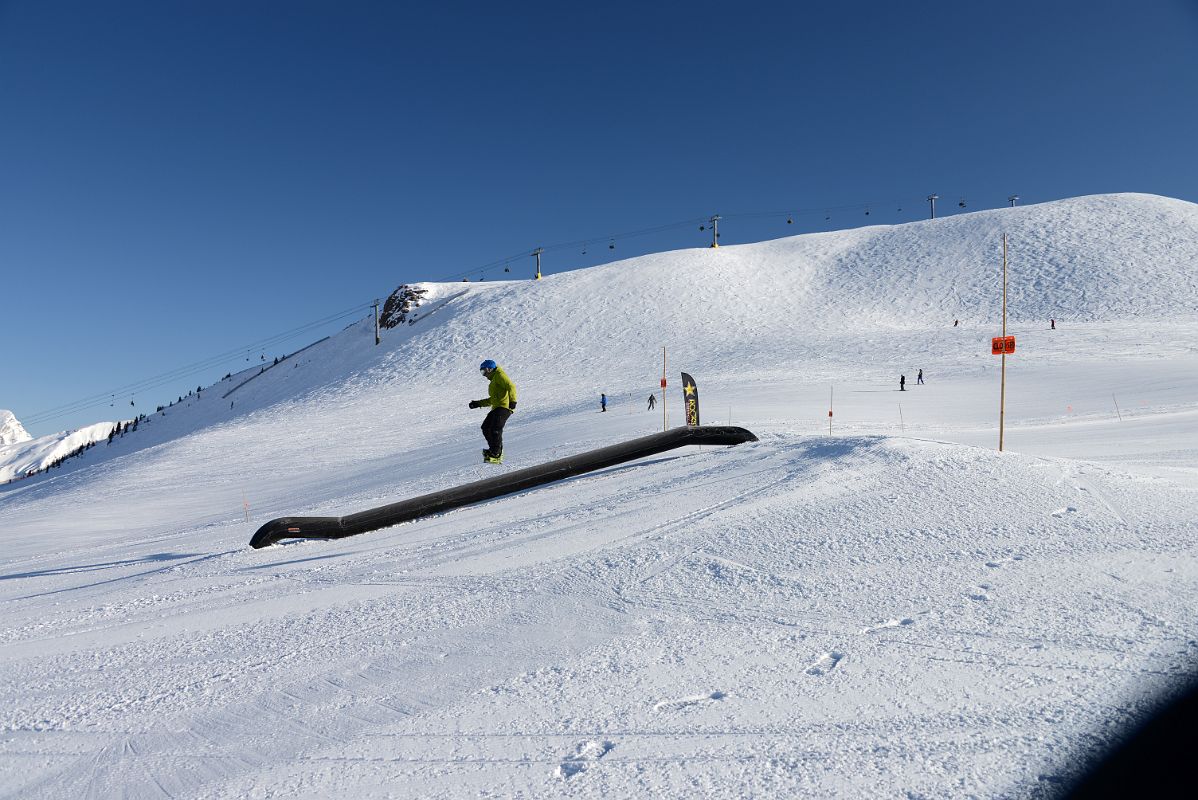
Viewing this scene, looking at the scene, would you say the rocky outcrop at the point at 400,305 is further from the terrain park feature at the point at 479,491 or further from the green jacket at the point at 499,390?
the terrain park feature at the point at 479,491

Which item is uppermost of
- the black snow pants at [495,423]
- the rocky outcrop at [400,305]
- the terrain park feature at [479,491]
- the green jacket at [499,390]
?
the rocky outcrop at [400,305]

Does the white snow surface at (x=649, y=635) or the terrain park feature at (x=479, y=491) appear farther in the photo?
the terrain park feature at (x=479, y=491)

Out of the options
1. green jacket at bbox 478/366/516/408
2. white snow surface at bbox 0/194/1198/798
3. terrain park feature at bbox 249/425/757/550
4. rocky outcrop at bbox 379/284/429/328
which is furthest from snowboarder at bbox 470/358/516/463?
rocky outcrop at bbox 379/284/429/328

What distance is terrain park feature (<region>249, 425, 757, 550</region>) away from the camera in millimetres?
7113

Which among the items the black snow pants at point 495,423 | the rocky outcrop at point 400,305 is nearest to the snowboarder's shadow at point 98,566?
the black snow pants at point 495,423

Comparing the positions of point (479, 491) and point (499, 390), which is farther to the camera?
point (499, 390)

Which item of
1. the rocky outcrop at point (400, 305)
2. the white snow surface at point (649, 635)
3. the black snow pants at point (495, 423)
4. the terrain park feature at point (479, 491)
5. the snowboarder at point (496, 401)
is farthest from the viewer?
the rocky outcrop at point (400, 305)

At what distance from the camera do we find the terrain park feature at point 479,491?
23.3 ft

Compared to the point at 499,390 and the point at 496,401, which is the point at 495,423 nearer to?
the point at 496,401

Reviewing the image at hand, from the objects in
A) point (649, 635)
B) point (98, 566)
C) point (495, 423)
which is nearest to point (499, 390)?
point (495, 423)

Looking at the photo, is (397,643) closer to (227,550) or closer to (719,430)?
(227,550)

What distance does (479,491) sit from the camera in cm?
834

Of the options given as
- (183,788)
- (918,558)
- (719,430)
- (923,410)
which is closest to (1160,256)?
(923,410)

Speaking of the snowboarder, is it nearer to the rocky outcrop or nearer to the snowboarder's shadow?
the snowboarder's shadow
